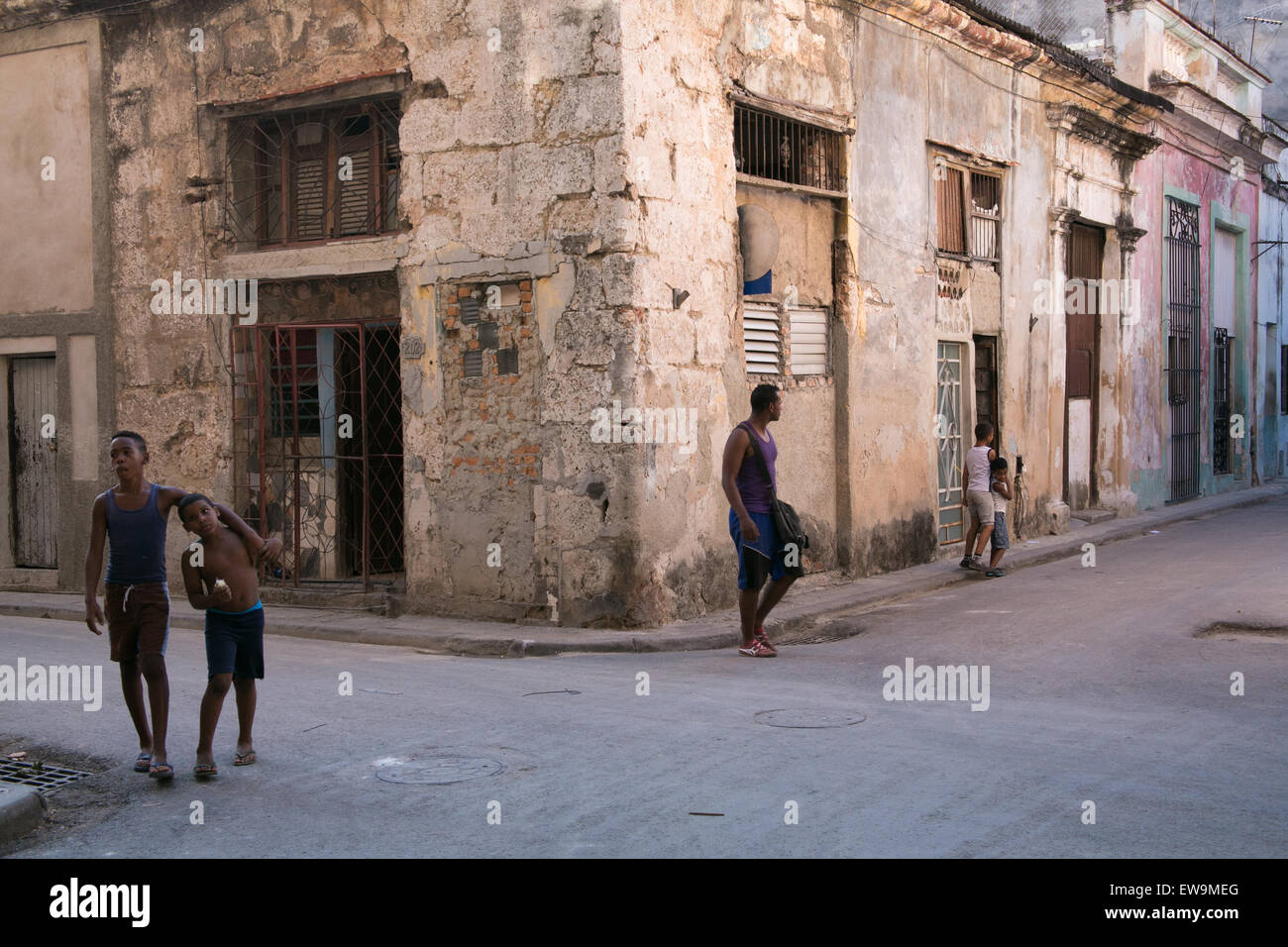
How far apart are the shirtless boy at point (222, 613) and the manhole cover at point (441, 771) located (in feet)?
2.57

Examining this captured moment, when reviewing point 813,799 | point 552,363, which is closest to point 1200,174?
point 552,363

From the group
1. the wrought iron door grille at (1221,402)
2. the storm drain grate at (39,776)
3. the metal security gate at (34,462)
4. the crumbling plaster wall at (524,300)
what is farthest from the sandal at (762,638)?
the wrought iron door grille at (1221,402)

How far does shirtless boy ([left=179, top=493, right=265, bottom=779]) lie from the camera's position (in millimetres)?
6105

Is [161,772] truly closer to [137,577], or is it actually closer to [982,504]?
[137,577]

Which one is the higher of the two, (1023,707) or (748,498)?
(748,498)

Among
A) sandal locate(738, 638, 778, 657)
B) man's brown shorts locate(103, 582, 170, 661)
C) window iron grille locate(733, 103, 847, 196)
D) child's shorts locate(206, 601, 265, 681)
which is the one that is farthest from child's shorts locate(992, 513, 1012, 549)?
man's brown shorts locate(103, 582, 170, 661)

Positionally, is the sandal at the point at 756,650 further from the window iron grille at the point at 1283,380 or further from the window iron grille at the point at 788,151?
the window iron grille at the point at 1283,380

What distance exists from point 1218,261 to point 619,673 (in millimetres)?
20868

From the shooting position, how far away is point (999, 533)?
14.0 metres

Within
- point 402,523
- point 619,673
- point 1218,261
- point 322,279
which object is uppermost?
point 1218,261

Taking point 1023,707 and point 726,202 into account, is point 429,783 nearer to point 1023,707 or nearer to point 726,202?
point 1023,707

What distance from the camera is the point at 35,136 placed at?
13.8m

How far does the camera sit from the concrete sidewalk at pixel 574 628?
10.0 m

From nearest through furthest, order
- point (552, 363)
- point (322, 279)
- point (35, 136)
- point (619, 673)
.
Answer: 1. point (619, 673)
2. point (552, 363)
3. point (322, 279)
4. point (35, 136)
